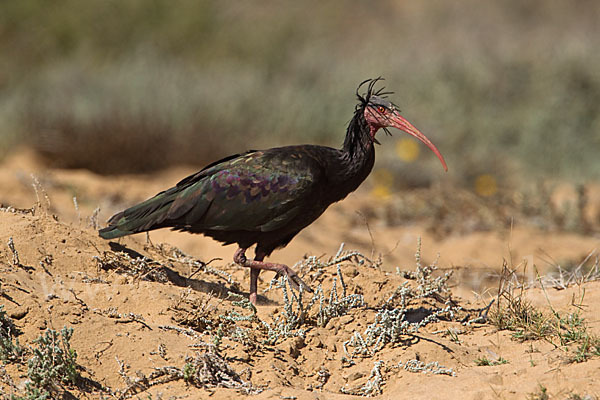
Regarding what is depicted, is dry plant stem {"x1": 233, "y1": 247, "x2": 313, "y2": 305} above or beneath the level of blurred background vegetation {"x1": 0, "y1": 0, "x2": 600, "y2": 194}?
beneath

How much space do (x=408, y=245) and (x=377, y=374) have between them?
5676mm

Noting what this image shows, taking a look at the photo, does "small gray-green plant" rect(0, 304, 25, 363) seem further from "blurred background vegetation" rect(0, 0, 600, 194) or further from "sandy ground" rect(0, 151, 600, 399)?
"blurred background vegetation" rect(0, 0, 600, 194)

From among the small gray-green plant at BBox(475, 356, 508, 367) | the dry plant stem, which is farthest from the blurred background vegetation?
the small gray-green plant at BBox(475, 356, 508, 367)

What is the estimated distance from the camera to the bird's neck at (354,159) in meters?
5.38

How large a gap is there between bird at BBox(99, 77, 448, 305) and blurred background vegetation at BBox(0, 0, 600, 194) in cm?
641

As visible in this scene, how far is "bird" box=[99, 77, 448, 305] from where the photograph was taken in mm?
5215

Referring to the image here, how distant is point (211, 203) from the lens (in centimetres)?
535

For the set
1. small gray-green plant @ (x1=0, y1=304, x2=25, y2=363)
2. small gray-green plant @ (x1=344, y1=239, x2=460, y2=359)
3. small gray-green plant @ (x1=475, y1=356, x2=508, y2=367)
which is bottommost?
small gray-green plant @ (x1=475, y1=356, x2=508, y2=367)

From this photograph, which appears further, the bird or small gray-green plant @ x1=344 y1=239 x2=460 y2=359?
the bird

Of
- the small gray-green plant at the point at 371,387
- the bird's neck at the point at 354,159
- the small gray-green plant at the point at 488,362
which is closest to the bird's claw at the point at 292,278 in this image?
the bird's neck at the point at 354,159

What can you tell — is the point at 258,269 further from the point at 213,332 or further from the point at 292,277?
the point at 213,332

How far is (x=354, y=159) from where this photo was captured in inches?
214

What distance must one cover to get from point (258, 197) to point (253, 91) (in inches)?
366

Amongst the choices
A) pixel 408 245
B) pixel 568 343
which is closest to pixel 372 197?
pixel 408 245
